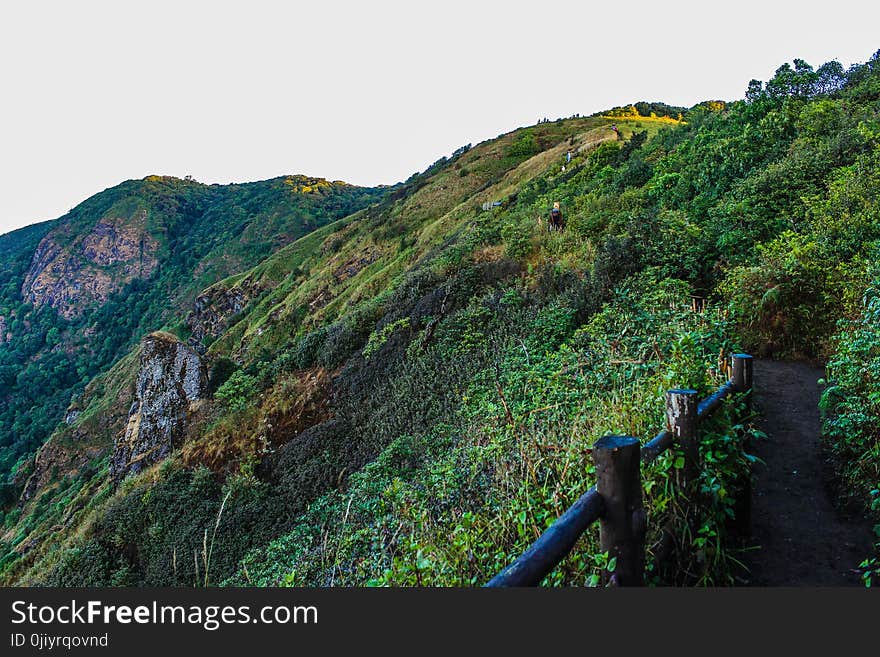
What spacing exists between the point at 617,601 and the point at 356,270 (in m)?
35.5

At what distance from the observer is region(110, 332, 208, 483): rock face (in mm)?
15930

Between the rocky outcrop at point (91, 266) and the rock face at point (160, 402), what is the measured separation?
98.8 m

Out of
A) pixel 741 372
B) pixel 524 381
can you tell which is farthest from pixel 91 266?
pixel 741 372

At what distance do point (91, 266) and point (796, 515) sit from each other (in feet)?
429

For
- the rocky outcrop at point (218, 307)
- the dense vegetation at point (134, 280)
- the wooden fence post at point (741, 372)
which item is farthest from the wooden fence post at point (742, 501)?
the dense vegetation at point (134, 280)

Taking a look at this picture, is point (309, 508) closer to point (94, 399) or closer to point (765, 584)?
point (765, 584)

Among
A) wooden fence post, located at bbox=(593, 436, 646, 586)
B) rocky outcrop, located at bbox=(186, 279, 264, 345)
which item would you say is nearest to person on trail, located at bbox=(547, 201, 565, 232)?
wooden fence post, located at bbox=(593, 436, 646, 586)

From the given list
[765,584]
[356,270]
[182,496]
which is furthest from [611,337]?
[356,270]

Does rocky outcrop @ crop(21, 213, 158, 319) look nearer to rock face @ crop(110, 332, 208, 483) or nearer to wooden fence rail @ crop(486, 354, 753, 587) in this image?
rock face @ crop(110, 332, 208, 483)

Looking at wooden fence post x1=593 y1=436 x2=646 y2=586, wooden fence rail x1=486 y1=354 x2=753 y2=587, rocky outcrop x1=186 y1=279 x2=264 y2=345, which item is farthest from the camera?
rocky outcrop x1=186 y1=279 x2=264 y2=345

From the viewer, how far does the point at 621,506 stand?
206 centimetres

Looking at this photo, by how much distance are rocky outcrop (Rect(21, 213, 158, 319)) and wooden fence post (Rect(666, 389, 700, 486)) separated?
118 m

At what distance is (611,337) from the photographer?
6.68 m

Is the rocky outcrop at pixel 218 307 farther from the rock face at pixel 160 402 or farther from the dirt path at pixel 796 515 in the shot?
the dirt path at pixel 796 515
